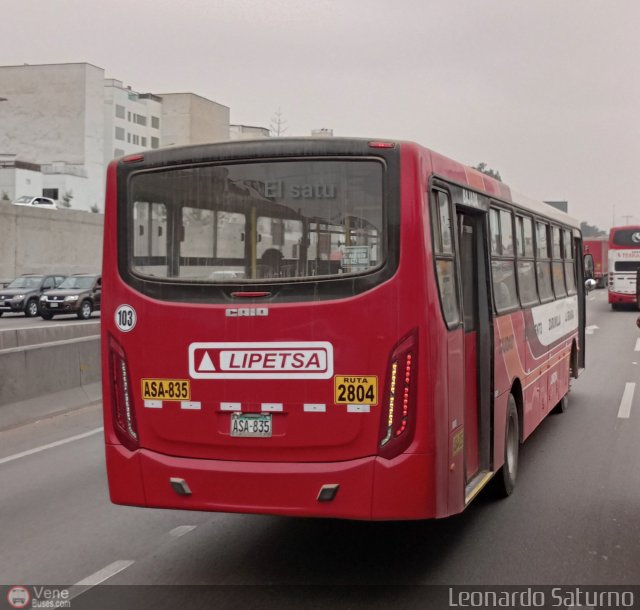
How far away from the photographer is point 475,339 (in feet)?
25.3

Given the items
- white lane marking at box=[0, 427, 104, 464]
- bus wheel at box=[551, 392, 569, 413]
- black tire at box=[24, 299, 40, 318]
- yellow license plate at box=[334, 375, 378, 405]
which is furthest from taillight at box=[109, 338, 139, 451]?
black tire at box=[24, 299, 40, 318]

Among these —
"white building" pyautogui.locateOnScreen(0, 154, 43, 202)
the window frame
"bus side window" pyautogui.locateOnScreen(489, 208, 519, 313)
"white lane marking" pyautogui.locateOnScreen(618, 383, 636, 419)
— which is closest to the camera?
the window frame

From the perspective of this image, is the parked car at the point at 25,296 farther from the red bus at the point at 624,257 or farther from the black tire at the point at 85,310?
the red bus at the point at 624,257

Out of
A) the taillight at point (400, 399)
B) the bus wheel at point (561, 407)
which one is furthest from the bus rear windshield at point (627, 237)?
the taillight at point (400, 399)

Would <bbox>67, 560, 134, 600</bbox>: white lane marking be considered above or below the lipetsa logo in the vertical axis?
below

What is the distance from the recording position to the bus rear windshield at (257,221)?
6098 millimetres

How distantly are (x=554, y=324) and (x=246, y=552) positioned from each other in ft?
19.7

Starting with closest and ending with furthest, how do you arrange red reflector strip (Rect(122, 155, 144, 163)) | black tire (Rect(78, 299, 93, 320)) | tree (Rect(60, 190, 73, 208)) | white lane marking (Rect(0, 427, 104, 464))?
1. red reflector strip (Rect(122, 155, 144, 163))
2. white lane marking (Rect(0, 427, 104, 464))
3. black tire (Rect(78, 299, 93, 320))
4. tree (Rect(60, 190, 73, 208))

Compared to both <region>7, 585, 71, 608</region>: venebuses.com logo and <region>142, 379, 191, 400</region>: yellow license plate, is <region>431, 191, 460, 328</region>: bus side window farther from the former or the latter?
<region>7, 585, 71, 608</region>: venebuses.com logo

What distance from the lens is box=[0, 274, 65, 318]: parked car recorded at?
37.9m

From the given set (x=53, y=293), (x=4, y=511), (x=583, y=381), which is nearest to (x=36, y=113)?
(x=53, y=293)

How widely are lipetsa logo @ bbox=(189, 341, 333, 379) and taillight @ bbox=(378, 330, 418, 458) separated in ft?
1.28

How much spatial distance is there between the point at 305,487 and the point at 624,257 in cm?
3826

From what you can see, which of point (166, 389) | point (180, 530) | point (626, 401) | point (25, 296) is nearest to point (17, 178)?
point (25, 296)
